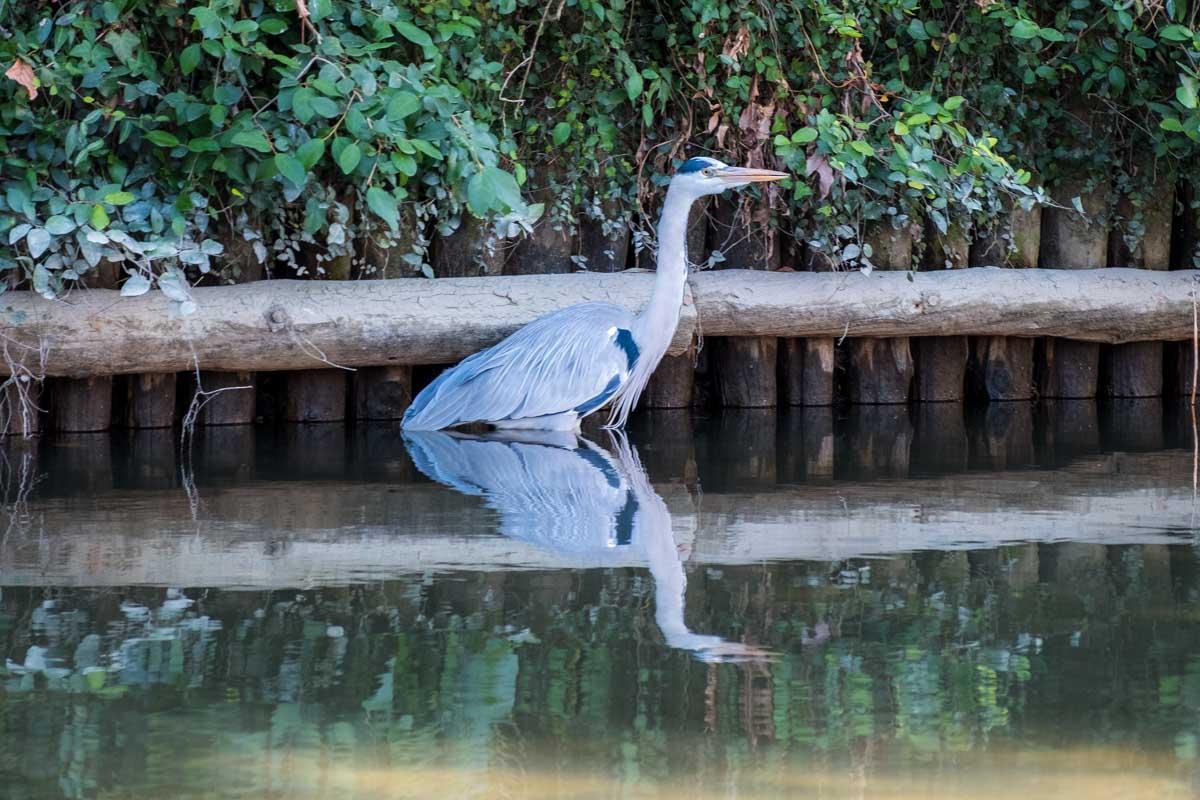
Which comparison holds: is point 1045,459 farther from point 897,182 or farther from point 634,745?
point 634,745

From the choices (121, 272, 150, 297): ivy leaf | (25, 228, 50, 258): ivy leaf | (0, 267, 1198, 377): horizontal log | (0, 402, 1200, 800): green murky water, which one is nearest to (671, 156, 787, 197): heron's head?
(0, 267, 1198, 377): horizontal log

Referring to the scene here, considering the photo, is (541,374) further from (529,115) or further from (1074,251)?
(1074,251)

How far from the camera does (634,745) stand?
2.33 metres

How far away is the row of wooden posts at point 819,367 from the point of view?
22.9ft

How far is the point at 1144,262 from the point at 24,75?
221 inches

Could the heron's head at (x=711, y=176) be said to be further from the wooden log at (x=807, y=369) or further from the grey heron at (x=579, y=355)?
the wooden log at (x=807, y=369)

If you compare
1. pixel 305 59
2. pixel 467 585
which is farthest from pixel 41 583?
pixel 305 59

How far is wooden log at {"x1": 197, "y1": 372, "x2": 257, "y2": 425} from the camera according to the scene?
693 centimetres

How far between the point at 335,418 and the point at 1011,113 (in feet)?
12.5

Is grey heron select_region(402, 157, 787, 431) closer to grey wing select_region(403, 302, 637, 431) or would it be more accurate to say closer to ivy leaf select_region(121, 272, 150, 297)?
grey wing select_region(403, 302, 637, 431)

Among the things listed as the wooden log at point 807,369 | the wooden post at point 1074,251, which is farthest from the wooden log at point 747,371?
the wooden post at point 1074,251

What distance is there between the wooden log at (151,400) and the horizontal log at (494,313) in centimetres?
28

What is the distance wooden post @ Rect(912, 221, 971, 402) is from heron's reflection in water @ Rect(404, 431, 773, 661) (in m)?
2.03

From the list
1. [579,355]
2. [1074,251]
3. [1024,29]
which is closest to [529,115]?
[579,355]
